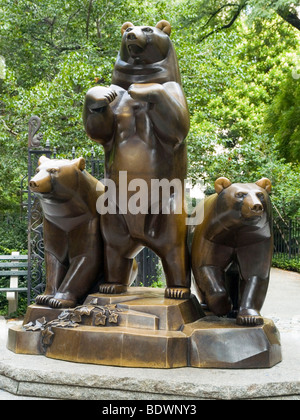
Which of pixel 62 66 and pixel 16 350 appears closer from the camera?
pixel 16 350

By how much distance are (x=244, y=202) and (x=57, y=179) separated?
120 cm

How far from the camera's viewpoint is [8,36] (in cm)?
1202

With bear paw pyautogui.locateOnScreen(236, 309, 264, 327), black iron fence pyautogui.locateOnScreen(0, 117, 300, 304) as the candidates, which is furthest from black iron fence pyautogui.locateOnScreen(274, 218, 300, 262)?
bear paw pyautogui.locateOnScreen(236, 309, 264, 327)

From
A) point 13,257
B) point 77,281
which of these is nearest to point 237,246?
point 77,281

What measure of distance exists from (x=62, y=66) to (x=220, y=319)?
7.97 metres

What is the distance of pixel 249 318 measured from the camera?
3.07 metres

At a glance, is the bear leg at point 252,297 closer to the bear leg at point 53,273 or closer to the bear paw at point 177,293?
the bear paw at point 177,293

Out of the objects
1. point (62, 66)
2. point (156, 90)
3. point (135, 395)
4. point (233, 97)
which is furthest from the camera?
point (233, 97)

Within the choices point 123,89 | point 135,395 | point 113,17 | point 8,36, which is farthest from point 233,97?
point 135,395

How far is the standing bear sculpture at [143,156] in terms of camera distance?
330 cm

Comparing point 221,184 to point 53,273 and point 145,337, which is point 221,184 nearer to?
point 145,337

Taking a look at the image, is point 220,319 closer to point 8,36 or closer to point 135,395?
point 135,395

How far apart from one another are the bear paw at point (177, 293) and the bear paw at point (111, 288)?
34cm

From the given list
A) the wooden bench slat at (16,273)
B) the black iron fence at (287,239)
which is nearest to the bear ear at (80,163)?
the wooden bench slat at (16,273)
